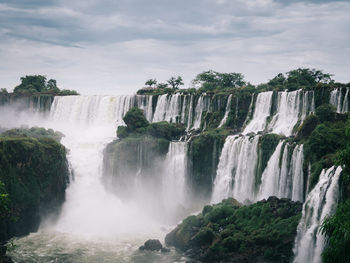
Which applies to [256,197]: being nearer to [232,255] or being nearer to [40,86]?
[232,255]

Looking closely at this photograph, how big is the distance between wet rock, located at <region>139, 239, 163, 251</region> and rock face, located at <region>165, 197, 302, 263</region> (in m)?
1.14

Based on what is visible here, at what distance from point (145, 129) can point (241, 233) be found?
58.7ft

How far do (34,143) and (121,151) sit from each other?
8585 millimetres

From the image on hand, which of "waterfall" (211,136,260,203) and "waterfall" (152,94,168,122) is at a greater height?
"waterfall" (152,94,168,122)

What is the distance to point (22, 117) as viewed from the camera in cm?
5800

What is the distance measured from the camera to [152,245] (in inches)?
1030

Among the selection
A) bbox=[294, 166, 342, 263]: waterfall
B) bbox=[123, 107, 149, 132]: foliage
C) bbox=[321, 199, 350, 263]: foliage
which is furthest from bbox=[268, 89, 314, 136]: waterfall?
bbox=[321, 199, 350, 263]: foliage

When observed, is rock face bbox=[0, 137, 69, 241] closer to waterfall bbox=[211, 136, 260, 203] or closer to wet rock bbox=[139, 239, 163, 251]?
wet rock bbox=[139, 239, 163, 251]

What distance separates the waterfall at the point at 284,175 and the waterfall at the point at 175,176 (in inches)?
319

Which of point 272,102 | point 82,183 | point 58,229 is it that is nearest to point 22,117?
point 82,183

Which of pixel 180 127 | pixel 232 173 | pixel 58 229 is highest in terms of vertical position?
pixel 180 127

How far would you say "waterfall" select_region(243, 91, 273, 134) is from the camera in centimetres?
3875

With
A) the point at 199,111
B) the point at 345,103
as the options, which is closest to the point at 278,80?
the point at 199,111

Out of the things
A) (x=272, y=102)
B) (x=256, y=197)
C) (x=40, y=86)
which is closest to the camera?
(x=256, y=197)
